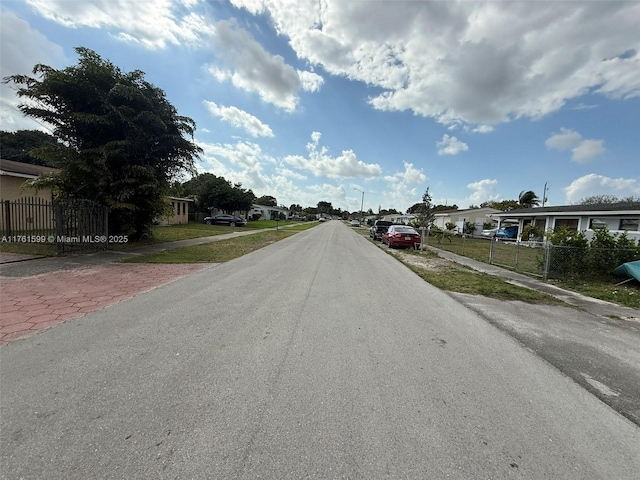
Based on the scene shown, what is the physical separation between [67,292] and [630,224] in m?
28.5

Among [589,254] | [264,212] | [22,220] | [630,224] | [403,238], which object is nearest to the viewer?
[589,254]

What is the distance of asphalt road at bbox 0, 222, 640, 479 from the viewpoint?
1949 millimetres

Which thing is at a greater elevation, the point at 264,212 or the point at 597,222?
the point at 264,212

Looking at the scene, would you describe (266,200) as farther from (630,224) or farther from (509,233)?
(630,224)

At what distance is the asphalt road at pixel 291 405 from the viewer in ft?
6.40

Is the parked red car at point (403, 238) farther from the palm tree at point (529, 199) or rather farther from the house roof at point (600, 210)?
the palm tree at point (529, 199)

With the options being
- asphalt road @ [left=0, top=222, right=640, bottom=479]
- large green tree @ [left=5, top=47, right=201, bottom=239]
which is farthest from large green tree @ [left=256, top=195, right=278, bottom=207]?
asphalt road @ [left=0, top=222, right=640, bottom=479]

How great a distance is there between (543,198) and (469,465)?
61.2 m

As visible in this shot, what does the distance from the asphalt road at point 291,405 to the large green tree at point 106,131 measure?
9.42 m

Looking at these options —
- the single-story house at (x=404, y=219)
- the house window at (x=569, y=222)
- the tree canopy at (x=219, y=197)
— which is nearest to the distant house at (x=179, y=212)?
the tree canopy at (x=219, y=197)

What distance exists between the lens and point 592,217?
21.0 meters

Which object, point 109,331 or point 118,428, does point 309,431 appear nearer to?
point 118,428

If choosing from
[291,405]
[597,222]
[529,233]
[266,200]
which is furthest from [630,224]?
[266,200]

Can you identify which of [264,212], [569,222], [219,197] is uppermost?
[219,197]
